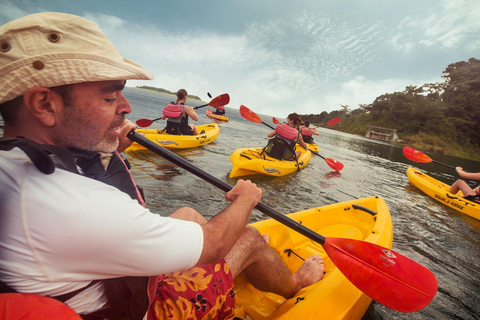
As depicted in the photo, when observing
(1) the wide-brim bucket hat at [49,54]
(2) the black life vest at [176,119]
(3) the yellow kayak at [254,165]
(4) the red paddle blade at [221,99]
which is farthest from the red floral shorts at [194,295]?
(2) the black life vest at [176,119]

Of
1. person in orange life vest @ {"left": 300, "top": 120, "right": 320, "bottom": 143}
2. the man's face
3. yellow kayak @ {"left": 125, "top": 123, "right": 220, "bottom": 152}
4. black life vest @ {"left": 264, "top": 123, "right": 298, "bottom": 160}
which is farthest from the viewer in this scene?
person in orange life vest @ {"left": 300, "top": 120, "right": 320, "bottom": 143}

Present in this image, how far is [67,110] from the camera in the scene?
0.87 meters

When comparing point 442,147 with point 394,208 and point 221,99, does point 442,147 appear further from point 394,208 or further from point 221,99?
point 221,99

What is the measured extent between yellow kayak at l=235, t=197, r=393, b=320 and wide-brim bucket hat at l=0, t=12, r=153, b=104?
6.33 ft

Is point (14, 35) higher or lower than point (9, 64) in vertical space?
higher

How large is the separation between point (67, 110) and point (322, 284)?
214 centimetres

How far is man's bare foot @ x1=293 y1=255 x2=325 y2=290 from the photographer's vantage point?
6.84 feet

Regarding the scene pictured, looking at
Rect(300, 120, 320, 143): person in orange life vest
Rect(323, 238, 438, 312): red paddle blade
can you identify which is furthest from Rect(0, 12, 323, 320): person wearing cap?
Rect(300, 120, 320, 143): person in orange life vest

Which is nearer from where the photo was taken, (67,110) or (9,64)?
(9,64)

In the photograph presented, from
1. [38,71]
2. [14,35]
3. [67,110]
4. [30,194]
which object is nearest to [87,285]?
[30,194]

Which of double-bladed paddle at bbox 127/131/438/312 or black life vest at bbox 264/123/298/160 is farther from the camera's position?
black life vest at bbox 264/123/298/160

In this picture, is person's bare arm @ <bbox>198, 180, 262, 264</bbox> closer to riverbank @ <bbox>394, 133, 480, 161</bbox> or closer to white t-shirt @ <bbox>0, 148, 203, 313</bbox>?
white t-shirt @ <bbox>0, 148, 203, 313</bbox>

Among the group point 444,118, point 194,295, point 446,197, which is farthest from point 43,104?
point 444,118

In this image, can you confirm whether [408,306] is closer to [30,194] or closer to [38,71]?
[30,194]
